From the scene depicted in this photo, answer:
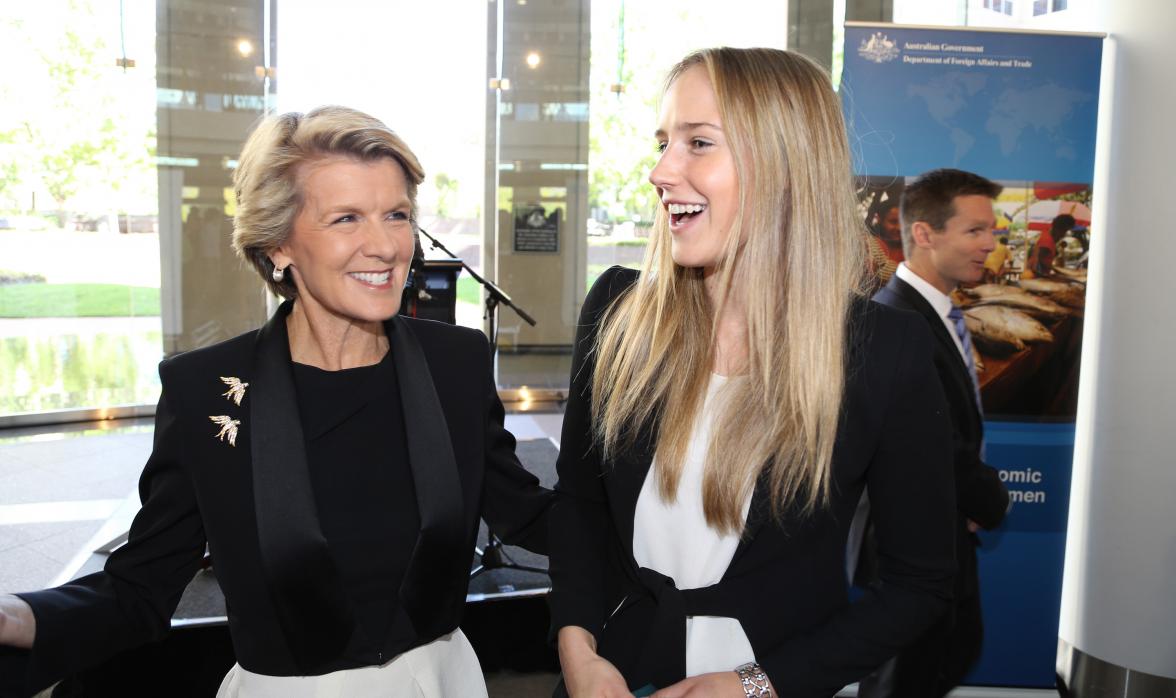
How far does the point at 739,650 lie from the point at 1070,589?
9.29 feet

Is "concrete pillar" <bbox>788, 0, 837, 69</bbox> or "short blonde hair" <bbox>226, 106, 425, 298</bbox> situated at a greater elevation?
"concrete pillar" <bbox>788, 0, 837, 69</bbox>

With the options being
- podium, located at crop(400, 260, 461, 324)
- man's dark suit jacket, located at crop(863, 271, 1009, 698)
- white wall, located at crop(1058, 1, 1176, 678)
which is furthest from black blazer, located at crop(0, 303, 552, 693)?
podium, located at crop(400, 260, 461, 324)

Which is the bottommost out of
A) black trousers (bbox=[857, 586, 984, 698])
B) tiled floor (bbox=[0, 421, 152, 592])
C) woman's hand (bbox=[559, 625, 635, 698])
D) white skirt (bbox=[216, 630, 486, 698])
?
tiled floor (bbox=[0, 421, 152, 592])

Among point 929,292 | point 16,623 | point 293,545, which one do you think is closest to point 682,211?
point 293,545

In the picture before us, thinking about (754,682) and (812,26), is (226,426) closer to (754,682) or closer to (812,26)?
(754,682)

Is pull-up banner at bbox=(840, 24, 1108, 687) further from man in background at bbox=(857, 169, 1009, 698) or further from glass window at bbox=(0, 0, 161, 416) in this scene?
glass window at bbox=(0, 0, 161, 416)

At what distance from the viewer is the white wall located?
333 cm

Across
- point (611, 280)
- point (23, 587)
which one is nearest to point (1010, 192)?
point (611, 280)

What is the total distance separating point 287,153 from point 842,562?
3.83ft

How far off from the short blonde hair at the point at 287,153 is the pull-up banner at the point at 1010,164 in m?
2.18

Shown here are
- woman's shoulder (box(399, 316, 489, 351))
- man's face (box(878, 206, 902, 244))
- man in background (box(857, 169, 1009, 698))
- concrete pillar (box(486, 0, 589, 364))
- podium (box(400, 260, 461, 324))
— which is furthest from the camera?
concrete pillar (box(486, 0, 589, 364))

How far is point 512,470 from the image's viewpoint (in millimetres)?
1761

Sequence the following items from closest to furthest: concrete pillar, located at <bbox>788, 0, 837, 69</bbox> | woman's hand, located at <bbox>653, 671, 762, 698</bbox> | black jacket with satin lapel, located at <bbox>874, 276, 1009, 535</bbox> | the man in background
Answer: woman's hand, located at <bbox>653, 671, 762, 698</bbox>, black jacket with satin lapel, located at <bbox>874, 276, 1009, 535</bbox>, the man in background, concrete pillar, located at <bbox>788, 0, 837, 69</bbox>

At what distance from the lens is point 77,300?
819cm
